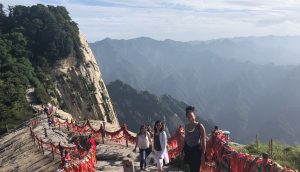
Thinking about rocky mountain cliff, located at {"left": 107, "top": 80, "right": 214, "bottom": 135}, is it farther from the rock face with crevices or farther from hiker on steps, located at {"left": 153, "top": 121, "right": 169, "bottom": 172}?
hiker on steps, located at {"left": 153, "top": 121, "right": 169, "bottom": 172}

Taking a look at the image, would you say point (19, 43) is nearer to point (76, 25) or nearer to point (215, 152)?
point (76, 25)

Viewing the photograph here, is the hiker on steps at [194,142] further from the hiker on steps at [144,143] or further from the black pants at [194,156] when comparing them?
the hiker on steps at [144,143]

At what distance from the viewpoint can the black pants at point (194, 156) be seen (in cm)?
1135

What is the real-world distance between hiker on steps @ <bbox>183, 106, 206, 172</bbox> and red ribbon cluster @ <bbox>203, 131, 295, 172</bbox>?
1.26 meters

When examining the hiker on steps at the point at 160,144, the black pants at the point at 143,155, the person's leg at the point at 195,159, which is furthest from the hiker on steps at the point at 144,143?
the person's leg at the point at 195,159

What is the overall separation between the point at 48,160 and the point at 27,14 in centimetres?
7550

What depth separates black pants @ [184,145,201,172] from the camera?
37.2 feet

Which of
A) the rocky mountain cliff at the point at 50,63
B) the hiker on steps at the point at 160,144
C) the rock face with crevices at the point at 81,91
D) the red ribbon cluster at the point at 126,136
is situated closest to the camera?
the hiker on steps at the point at 160,144

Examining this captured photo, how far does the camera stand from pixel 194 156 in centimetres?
1145

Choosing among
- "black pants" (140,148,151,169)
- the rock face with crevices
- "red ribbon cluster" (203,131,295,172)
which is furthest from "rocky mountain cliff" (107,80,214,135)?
"red ribbon cluster" (203,131,295,172)

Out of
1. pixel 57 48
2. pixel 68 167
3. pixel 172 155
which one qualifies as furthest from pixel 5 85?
pixel 68 167

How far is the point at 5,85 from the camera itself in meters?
53.9

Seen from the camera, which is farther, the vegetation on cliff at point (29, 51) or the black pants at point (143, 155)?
the vegetation on cliff at point (29, 51)

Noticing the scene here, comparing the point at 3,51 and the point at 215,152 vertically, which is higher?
the point at 3,51
